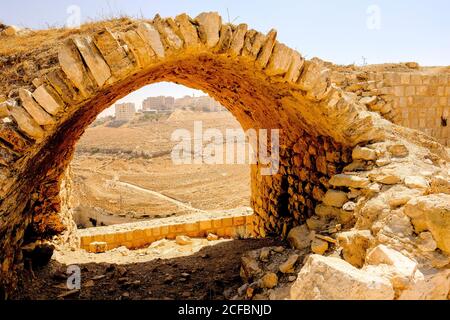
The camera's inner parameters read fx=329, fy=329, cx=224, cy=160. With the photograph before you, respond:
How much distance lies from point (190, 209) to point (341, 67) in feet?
24.0

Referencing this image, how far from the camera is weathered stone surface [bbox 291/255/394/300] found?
210 centimetres

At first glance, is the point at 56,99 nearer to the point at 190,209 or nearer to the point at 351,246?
the point at 351,246

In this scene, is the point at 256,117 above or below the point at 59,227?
above

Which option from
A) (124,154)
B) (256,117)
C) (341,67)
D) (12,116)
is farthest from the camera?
(124,154)

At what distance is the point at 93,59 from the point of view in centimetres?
281

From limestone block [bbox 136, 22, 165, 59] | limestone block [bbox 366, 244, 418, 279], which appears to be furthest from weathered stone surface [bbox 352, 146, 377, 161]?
limestone block [bbox 136, 22, 165, 59]

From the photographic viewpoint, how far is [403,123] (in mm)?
7145

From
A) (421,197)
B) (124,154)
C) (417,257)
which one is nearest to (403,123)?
(421,197)

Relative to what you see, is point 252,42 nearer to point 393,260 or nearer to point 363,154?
point 363,154

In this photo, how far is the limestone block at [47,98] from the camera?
8.83 ft

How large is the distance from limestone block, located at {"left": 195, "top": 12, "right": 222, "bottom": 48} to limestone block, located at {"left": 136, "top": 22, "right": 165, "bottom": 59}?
42cm
